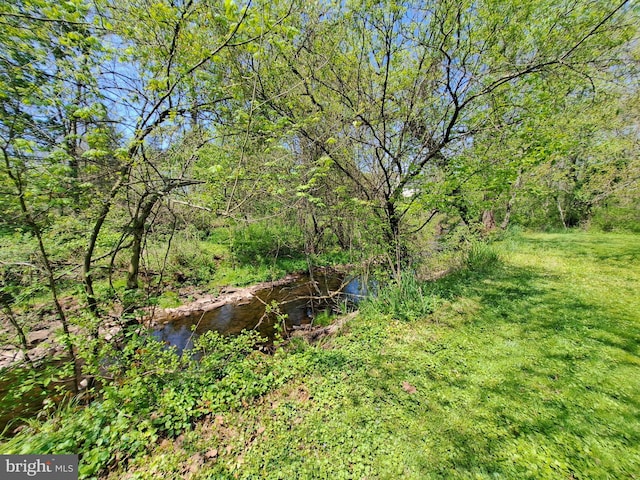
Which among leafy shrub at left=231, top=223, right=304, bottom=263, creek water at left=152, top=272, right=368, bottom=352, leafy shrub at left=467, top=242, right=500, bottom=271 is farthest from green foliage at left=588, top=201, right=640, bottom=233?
leafy shrub at left=231, top=223, right=304, bottom=263

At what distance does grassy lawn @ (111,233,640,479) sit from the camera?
2043 mm

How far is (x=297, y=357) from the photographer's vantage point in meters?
3.91

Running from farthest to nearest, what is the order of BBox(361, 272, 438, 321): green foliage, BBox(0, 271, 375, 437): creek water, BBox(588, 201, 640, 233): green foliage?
1. BBox(588, 201, 640, 233): green foliage
2. BBox(0, 271, 375, 437): creek water
3. BBox(361, 272, 438, 321): green foliage

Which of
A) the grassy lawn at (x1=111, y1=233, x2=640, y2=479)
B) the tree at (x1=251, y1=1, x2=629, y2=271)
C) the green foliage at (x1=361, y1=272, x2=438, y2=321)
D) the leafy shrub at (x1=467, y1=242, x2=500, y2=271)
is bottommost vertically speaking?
the grassy lawn at (x1=111, y1=233, x2=640, y2=479)

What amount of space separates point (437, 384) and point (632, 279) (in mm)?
6006

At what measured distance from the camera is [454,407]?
2.58m

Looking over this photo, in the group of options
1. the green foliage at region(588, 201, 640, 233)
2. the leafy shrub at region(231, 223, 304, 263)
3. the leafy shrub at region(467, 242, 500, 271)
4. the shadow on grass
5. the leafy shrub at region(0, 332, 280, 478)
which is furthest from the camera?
the leafy shrub at region(231, 223, 304, 263)

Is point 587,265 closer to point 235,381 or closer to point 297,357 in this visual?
point 297,357

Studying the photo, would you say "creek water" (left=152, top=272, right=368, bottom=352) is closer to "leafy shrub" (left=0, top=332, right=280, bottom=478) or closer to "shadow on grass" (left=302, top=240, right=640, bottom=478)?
"leafy shrub" (left=0, top=332, right=280, bottom=478)

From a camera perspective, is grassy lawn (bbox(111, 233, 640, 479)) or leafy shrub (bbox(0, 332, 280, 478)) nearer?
grassy lawn (bbox(111, 233, 640, 479))

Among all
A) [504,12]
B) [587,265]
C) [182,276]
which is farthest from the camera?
[182,276]

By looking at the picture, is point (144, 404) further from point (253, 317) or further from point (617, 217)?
point (617, 217)

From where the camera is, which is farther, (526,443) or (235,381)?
(235,381)

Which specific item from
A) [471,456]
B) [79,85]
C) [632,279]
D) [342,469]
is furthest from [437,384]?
[632,279]
